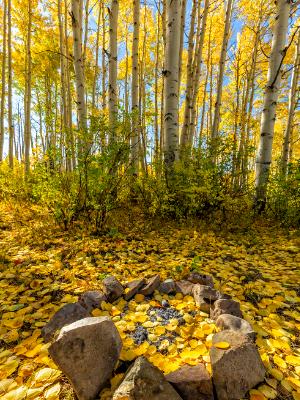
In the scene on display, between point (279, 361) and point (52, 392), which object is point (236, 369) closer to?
point (279, 361)

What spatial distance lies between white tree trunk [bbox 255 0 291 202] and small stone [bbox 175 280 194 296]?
266cm

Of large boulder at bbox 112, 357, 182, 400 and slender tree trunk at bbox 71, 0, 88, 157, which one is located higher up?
slender tree trunk at bbox 71, 0, 88, 157

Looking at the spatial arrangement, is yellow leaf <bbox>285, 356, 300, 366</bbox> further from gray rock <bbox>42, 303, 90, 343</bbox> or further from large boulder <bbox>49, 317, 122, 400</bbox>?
gray rock <bbox>42, 303, 90, 343</bbox>

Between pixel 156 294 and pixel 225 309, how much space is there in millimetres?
585

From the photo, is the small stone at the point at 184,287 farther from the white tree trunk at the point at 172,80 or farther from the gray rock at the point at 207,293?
the white tree trunk at the point at 172,80

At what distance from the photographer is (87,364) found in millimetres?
1142

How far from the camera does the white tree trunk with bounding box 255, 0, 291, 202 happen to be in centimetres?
408

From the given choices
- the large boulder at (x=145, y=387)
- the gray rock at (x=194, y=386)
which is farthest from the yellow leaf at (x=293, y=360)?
the large boulder at (x=145, y=387)

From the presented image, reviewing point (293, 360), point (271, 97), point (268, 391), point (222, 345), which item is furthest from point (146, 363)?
point (271, 97)

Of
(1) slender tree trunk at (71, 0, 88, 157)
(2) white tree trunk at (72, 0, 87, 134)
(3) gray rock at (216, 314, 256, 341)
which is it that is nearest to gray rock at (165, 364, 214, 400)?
(3) gray rock at (216, 314, 256, 341)

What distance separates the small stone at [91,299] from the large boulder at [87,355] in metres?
0.55

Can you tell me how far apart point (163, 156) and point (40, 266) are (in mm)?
2641

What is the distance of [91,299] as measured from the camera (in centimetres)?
182

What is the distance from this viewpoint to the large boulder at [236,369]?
1.07m
